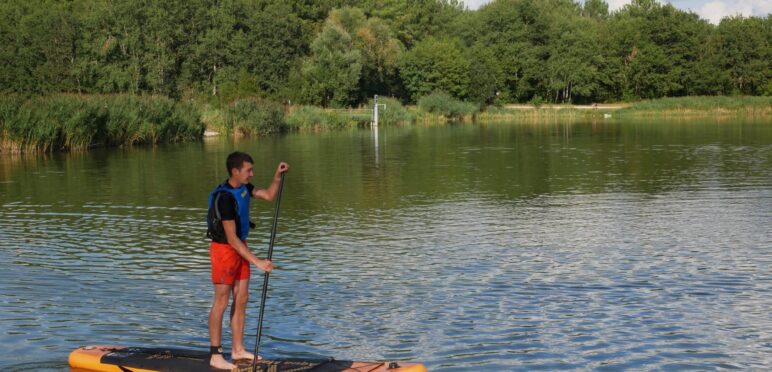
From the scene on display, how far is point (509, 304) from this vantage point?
37.3 feet

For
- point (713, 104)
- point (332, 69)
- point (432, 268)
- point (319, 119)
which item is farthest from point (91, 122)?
point (713, 104)

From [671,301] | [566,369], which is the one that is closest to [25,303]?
[566,369]

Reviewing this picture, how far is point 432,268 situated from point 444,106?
240 feet

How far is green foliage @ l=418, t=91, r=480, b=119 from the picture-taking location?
85125 millimetres

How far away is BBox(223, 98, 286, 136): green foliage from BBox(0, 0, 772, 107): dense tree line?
30.1ft

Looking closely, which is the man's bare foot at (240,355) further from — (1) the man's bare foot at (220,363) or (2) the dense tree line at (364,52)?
(2) the dense tree line at (364,52)

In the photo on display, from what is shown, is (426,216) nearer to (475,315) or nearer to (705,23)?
(475,315)

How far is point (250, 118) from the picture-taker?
5775 cm

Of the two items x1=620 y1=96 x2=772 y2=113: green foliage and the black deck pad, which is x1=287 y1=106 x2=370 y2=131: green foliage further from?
the black deck pad

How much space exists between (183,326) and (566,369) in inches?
173

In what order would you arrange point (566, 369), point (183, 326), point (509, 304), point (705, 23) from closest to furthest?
point (566, 369) < point (183, 326) < point (509, 304) < point (705, 23)

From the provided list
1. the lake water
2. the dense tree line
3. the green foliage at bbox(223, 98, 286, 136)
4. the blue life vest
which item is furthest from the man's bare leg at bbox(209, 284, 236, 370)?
the dense tree line

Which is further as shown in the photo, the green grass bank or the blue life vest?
the green grass bank

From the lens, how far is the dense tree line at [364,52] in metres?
86.0
